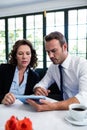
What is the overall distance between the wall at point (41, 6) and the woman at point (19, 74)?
142 inches

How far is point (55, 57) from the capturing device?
5.56 ft

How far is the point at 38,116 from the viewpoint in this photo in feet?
3.67

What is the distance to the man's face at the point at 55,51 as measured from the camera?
165cm

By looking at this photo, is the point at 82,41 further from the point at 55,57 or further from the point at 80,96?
the point at 80,96


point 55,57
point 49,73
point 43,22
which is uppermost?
point 43,22

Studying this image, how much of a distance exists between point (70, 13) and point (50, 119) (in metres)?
4.70

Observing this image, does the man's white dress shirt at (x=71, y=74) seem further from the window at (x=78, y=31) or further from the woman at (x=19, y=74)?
the window at (x=78, y=31)

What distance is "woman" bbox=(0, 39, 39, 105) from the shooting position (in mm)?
1944

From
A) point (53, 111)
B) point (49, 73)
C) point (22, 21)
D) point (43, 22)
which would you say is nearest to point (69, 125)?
point (53, 111)

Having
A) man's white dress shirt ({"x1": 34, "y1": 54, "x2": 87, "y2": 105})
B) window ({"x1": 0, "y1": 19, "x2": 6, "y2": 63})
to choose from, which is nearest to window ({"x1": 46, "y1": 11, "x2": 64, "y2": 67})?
window ({"x1": 0, "y1": 19, "x2": 6, "y2": 63})

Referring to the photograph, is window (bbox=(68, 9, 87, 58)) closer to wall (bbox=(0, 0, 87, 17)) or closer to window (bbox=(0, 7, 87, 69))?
window (bbox=(0, 7, 87, 69))

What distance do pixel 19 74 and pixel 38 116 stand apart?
0.93 metres

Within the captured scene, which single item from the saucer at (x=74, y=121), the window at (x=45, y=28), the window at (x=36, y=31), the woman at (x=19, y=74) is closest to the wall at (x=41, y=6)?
the window at (x=45, y=28)

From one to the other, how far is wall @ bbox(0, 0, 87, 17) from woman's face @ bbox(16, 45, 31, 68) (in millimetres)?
3675
